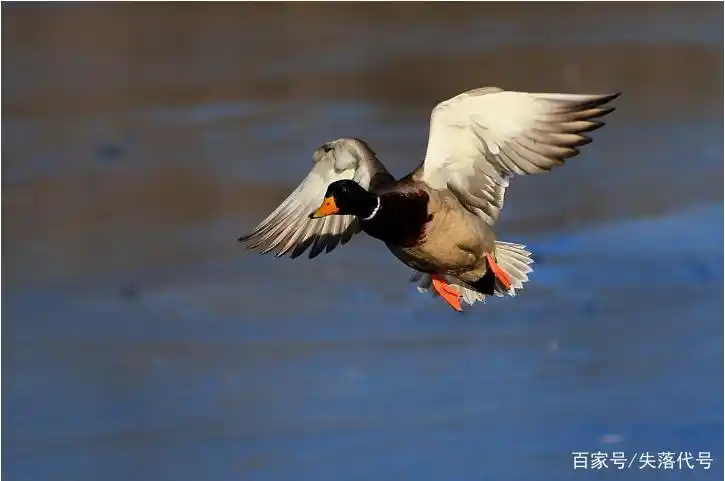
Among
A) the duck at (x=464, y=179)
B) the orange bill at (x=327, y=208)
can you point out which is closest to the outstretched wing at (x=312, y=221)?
the duck at (x=464, y=179)

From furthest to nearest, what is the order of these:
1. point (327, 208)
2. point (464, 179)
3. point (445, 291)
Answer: point (445, 291)
point (464, 179)
point (327, 208)

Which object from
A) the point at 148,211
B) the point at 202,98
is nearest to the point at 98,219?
the point at 148,211

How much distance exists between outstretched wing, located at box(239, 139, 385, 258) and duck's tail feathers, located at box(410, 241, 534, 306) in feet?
0.86

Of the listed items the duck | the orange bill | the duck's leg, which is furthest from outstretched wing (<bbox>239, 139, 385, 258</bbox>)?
the orange bill

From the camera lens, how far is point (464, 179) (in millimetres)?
4109

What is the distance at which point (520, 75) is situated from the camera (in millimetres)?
6305

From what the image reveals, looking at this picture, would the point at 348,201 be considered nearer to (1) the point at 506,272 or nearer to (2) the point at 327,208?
(2) the point at 327,208

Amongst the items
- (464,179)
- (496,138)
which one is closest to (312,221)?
(464,179)

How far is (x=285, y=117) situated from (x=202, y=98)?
1.18 feet

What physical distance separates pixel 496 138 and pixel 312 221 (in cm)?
68

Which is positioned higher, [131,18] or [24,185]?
[131,18]

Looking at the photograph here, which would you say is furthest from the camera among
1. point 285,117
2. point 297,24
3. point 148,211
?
point 297,24

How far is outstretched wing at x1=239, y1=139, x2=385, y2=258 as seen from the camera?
437 cm

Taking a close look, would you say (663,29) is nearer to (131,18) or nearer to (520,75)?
(520,75)
